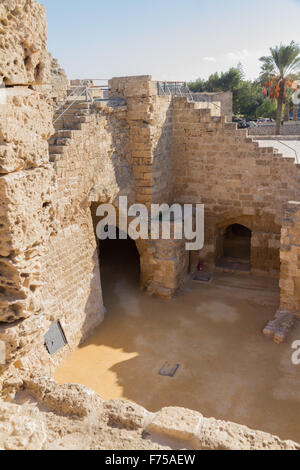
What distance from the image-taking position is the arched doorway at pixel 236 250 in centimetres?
1308

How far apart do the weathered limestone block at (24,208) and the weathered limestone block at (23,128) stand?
10cm

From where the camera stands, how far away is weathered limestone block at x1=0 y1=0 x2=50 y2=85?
132 inches

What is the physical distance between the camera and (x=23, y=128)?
3605 millimetres

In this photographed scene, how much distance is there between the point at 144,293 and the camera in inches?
453

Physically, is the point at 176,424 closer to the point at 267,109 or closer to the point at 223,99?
the point at 223,99

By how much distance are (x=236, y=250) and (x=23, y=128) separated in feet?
37.8

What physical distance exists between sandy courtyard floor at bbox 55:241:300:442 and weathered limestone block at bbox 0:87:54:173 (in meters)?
5.07

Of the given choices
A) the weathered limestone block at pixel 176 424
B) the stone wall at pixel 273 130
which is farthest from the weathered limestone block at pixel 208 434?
the stone wall at pixel 273 130

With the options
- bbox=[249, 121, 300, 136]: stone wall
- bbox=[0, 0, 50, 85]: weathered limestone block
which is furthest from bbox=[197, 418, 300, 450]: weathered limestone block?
bbox=[249, 121, 300, 136]: stone wall

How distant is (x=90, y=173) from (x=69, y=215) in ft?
3.69

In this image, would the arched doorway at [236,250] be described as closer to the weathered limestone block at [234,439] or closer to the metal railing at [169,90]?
the metal railing at [169,90]

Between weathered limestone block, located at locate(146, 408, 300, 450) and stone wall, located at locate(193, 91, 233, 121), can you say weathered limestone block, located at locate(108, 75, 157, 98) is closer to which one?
stone wall, located at locate(193, 91, 233, 121)
